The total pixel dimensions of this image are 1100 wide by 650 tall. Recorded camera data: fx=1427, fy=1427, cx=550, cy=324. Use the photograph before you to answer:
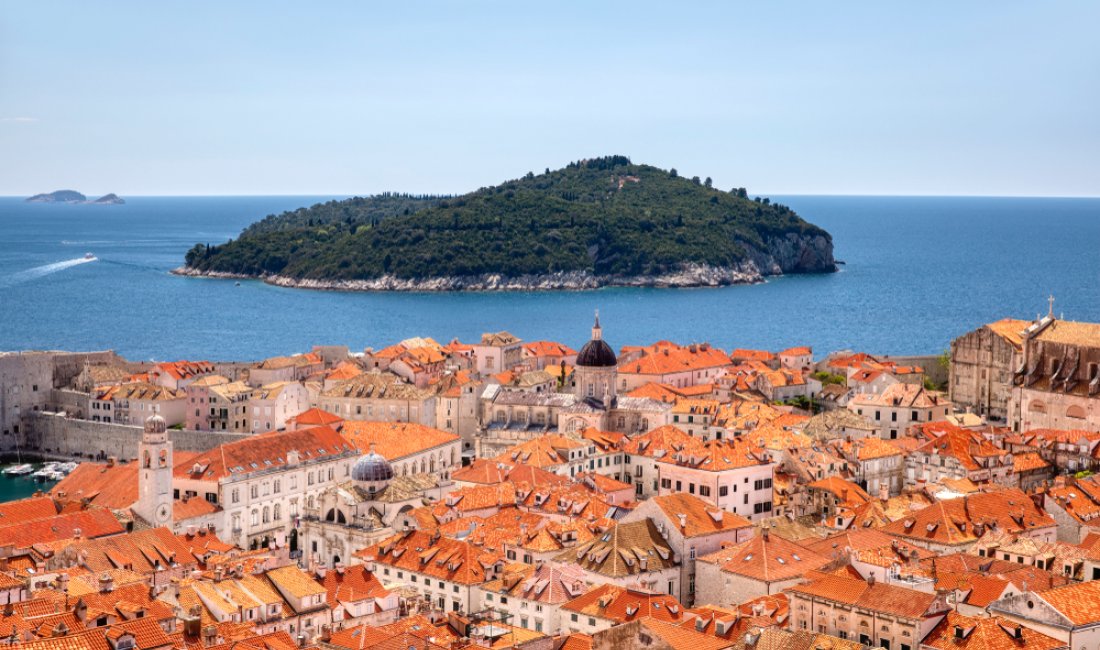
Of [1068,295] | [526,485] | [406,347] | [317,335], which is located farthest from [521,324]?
[526,485]

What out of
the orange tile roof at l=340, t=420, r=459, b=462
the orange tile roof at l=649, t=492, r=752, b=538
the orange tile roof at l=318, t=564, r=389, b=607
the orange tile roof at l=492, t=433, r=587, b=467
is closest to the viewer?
the orange tile roof at l=318, t=564, r=389, b=607

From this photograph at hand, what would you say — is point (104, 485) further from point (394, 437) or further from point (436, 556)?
point (436, 556)

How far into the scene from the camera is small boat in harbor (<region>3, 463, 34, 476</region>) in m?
73.6

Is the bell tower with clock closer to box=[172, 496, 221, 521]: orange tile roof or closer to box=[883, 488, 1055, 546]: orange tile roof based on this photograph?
box=[172, 496, 221, 521]: orange tile roof

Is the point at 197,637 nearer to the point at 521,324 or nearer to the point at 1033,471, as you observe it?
the point at 1033,471

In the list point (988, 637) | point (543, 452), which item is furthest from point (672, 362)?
point (988, 637)

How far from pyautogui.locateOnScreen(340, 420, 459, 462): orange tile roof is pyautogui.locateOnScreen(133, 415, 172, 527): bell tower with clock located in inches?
459

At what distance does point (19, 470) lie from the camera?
73875 millimetres

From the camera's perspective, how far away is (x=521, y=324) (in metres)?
143

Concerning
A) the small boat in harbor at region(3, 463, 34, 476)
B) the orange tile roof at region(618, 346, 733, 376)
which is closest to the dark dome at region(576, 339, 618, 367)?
the orange tile roof at region(618, 346, 733, 376)

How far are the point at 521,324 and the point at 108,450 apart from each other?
230 ft

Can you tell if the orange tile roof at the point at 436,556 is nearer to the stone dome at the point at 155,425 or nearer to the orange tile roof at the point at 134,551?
the orange tile roof at the point at 134,551

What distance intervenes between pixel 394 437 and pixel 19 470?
22.6 m

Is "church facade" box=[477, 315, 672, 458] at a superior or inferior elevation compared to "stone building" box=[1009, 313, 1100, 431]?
inferior
